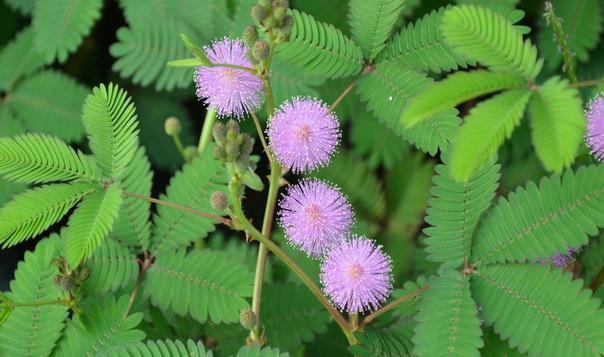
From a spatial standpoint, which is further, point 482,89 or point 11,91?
point 11,91

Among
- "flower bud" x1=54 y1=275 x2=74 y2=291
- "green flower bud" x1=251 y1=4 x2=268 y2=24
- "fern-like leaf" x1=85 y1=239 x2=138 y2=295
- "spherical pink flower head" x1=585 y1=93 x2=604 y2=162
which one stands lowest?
"flower bud" x1=54 y1=275 x2=74 y2=291

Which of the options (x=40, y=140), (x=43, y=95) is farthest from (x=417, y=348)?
(x=43, y=95)

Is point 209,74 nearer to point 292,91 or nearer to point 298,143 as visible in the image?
point 298,143

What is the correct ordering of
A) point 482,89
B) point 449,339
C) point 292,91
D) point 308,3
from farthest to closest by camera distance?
point 308,3
point 292,91
point 449,339
point 482,89

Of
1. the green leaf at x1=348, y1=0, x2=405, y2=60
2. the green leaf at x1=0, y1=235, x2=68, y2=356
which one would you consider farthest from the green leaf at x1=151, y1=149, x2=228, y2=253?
the green leaf at x1=348, y1=0, x2=405, y2=60

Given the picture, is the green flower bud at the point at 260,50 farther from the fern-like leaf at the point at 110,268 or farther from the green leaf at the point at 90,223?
the fern-like leaf at the point at 110,268

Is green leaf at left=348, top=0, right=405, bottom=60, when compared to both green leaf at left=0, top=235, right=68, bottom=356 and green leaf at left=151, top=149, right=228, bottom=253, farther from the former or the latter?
green leaf at left=0, top=235, right=68, bottom=356
